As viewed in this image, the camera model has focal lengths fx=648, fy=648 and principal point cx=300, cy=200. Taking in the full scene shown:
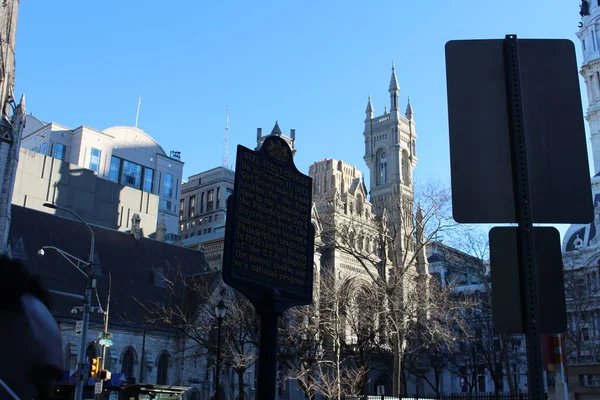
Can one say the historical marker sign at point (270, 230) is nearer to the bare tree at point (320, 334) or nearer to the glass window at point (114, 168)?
the bare tree at point (320, 334)

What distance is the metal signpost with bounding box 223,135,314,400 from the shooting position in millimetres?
11062

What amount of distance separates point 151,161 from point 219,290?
131 ft

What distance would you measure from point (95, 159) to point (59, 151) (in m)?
4.09

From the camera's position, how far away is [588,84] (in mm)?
97312

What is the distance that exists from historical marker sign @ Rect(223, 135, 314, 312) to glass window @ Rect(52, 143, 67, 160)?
6848cm

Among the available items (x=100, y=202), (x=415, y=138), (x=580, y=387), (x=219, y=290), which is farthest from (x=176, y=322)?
(x=415, y=138)

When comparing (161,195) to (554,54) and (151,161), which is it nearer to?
(151,161)

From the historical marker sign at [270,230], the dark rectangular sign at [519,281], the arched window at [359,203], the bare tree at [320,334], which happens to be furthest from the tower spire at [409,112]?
the dark rectangular sign at [519,281]

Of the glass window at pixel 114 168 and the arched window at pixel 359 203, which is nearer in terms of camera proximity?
the arched window at pixel 359 203

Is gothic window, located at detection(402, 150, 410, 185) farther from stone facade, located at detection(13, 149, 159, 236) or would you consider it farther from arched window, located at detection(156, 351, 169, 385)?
arched window, located at detection(156, 351, 169, 385)

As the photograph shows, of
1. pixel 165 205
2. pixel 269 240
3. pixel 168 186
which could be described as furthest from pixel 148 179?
pixel 269 240

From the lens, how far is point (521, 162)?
434 cm

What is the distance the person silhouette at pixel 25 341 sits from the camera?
1.83 m

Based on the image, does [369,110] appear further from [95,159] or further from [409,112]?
[95,159]
